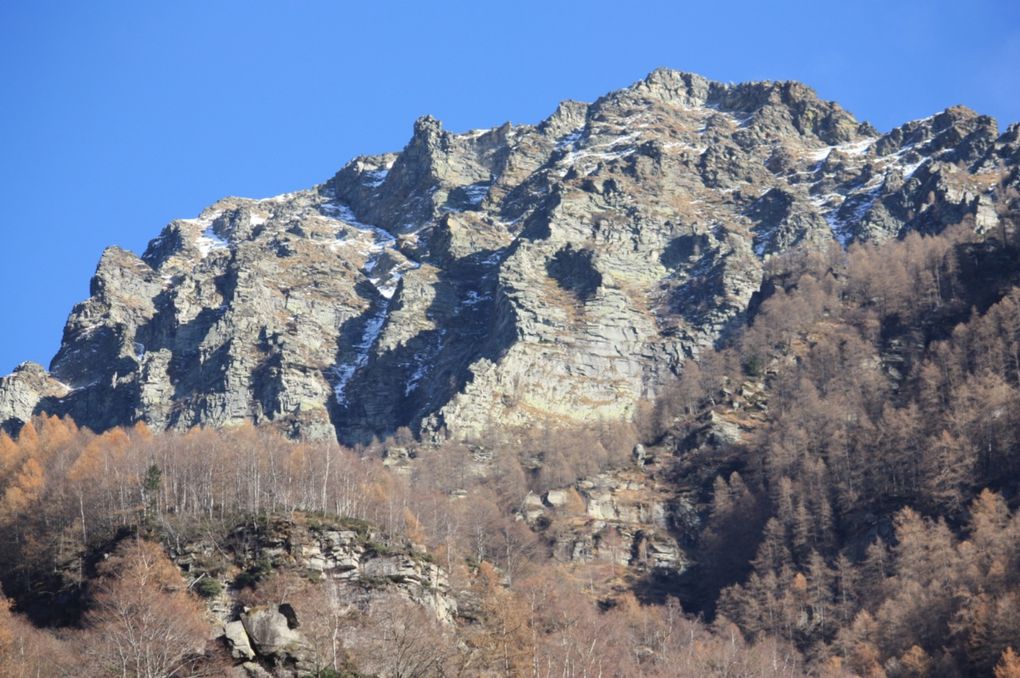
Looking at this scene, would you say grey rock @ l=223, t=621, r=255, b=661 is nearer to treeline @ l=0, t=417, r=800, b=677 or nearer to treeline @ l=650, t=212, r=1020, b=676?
treeline @ l=0, t=417, r=800, b=677

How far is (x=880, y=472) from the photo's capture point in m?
136

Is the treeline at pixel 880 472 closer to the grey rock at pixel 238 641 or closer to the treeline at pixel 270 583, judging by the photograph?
the treeline at pixel 270 583

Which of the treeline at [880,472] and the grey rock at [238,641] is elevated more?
the treeline at [880,472]

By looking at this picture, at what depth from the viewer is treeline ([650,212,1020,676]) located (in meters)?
105

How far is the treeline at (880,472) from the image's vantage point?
105m

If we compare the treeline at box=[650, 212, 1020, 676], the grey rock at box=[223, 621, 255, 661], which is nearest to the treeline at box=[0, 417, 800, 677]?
the grey rock at box=[223, 621, 255, 661]

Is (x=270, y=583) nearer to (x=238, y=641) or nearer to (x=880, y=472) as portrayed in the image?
(x=238, y=641)

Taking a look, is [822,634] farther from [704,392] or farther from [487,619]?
[704,392]

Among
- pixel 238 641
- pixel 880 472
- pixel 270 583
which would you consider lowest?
pixel 238 641

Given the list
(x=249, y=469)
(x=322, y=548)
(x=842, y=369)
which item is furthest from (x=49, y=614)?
(x=842, y=369)

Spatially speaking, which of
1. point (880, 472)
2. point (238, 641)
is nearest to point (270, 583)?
point (238, 641)

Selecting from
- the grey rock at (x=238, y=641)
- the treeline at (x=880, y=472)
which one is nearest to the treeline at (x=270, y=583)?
the grey rock at (x=238, y=641)

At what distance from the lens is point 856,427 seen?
146 m

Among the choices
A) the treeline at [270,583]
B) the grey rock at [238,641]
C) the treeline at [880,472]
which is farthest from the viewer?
the treeline at [880,472]
